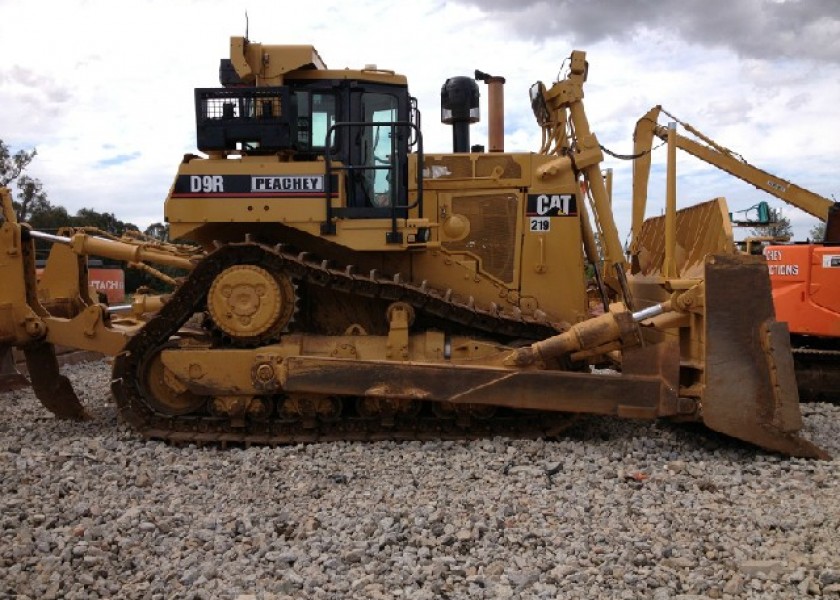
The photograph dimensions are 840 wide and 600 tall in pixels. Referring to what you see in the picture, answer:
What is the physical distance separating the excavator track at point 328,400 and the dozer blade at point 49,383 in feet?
4.01

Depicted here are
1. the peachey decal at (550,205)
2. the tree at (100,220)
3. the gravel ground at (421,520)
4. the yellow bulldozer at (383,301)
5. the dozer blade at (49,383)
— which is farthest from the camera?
the tree at (100,220)

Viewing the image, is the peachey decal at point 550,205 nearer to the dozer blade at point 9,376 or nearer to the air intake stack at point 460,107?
the air intake stack at point 460,107

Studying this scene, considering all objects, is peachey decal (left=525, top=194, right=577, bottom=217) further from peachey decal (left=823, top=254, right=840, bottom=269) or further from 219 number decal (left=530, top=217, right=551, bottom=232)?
peachey decal (left=823, top=254, right=840, bottom=269)

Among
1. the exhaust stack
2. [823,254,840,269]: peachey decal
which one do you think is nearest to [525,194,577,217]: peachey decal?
the exhaust stack

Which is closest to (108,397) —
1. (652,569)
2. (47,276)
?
(47,276)

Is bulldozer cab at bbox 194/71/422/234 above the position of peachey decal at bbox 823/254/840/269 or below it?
above

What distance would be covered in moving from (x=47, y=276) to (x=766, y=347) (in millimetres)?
7874

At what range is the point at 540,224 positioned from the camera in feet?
25.1

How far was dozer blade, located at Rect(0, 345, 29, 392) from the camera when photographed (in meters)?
8.17

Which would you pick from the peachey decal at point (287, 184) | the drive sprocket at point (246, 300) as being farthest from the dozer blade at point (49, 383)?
the peachey decal at point (287, 184)

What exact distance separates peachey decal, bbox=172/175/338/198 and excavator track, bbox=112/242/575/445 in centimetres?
49

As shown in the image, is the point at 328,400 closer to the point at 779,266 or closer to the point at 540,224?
the point at 540,224

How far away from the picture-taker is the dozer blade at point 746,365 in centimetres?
623

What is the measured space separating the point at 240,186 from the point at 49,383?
2914 millimetres
